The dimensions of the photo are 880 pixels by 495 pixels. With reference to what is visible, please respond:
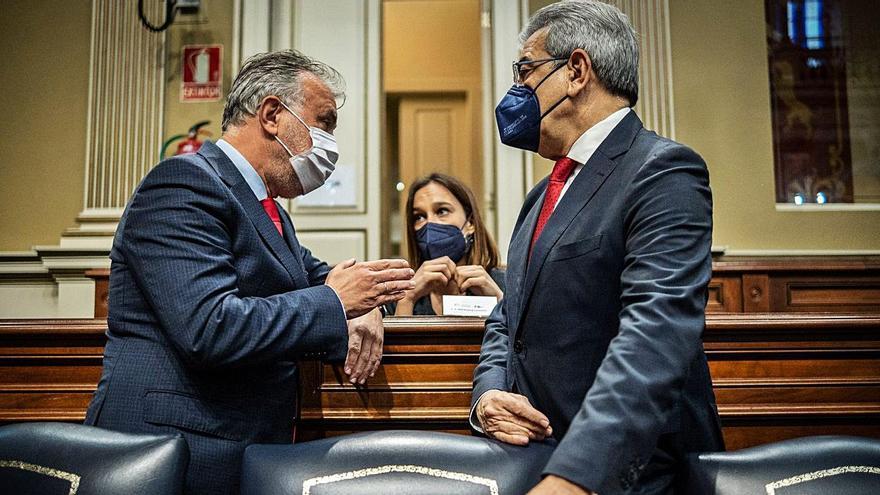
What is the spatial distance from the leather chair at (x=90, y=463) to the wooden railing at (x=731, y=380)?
2.25 feet

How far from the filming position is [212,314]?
1354 mm

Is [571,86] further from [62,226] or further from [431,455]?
[62,226]

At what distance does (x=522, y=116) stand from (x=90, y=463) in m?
1.01

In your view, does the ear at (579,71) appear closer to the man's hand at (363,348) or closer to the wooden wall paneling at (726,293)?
the man's hand at (363,348)

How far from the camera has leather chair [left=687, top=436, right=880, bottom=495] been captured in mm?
1115

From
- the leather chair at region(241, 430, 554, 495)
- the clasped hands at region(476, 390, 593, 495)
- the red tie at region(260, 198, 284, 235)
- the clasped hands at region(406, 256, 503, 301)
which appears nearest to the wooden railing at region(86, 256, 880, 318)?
the clasped hands at region(406, 256, 503, 301)

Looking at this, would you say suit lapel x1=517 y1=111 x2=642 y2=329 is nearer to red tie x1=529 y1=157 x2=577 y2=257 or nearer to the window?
red tie x1=529 y1=157 x2=577 y2=257

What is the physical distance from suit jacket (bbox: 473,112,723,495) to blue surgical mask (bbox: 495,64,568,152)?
174 millimetres

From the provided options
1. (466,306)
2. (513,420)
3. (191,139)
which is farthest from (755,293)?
(191,139)

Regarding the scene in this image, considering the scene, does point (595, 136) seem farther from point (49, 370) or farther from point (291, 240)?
point (49, 370)

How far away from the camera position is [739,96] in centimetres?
479

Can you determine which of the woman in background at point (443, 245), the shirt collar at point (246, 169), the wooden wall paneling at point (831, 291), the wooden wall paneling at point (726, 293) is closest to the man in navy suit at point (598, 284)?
the shirt collar at point (246, 169)

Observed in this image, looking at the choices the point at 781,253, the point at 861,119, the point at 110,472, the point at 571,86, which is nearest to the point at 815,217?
the point at 781,253

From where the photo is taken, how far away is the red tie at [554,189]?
152 centimetres
